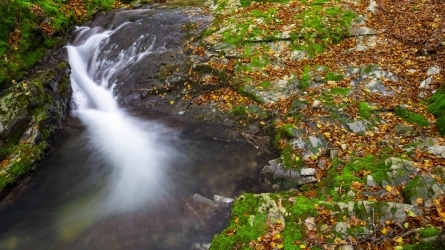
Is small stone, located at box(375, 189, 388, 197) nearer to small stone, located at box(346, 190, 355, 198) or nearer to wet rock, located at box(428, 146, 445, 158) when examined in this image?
small stone, located at box(346, 190, 355, 198)

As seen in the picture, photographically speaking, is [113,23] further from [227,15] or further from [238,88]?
[238,88]

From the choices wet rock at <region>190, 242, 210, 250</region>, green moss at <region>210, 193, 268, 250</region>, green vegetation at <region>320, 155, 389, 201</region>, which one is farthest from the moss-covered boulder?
green vegetation at <region>320, 155, 389, 201</region>

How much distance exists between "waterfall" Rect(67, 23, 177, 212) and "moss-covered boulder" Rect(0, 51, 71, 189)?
1.04 meters

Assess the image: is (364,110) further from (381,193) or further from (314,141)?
(381,193)

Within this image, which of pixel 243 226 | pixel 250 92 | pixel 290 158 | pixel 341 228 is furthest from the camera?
pixel 250 92

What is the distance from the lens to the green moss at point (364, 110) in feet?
23.7

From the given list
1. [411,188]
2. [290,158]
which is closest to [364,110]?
[290,158]

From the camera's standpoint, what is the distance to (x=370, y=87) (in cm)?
812

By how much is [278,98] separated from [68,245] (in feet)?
20.1

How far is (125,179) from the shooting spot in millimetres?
7566

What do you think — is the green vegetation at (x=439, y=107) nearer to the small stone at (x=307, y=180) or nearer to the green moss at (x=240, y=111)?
the small stone at (x=307, y=180)

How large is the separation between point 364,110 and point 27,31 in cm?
1103

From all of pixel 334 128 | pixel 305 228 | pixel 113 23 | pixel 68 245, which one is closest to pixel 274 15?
pixel 334 128

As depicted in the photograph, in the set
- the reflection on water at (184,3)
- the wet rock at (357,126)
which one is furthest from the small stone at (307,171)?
the reflection on water at (184,3)
